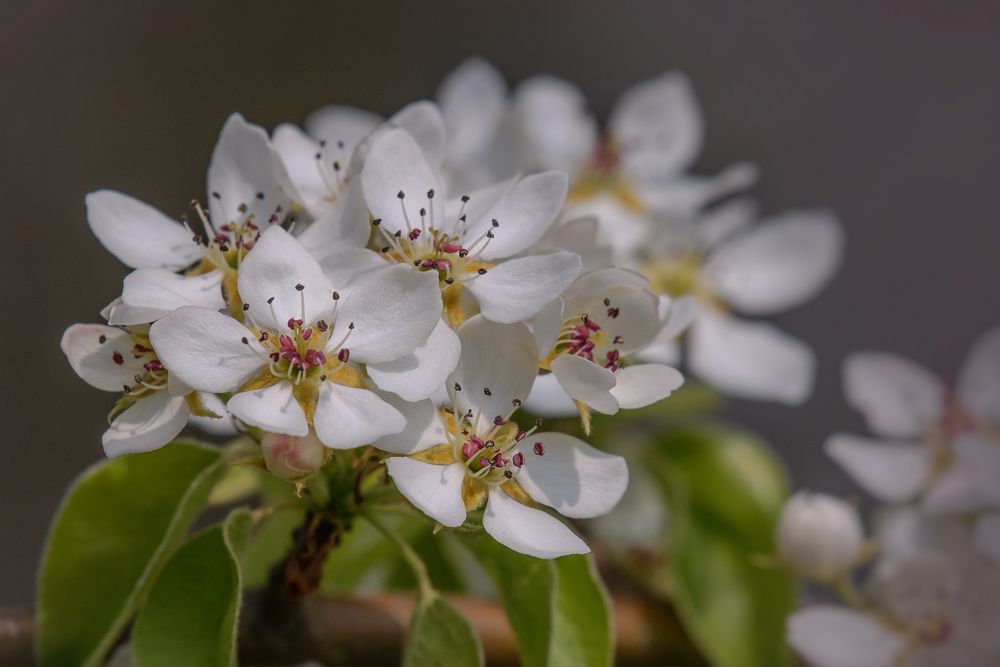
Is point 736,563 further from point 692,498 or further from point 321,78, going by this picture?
point 321,78

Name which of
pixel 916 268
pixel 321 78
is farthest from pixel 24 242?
pixel 916 268

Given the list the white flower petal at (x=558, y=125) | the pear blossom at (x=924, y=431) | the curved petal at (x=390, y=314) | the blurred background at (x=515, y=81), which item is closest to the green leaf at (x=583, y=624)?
the curved petal at (x=390, y=314)

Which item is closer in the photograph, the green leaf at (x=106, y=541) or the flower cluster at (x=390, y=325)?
the flower cluster at (x=390, y=325)

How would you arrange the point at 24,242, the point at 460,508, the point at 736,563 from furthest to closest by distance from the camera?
the point at 24,242 < the point at 736,563 < the point at 460,508

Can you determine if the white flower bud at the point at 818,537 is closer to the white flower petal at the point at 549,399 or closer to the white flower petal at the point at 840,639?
the white flower petal at the point at 840,639

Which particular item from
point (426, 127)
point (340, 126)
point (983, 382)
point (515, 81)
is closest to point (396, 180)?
point (426, 127)

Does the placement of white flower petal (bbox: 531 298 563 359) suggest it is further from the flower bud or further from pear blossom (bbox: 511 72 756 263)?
pear blossom (bbox: 511 72 756 263)
